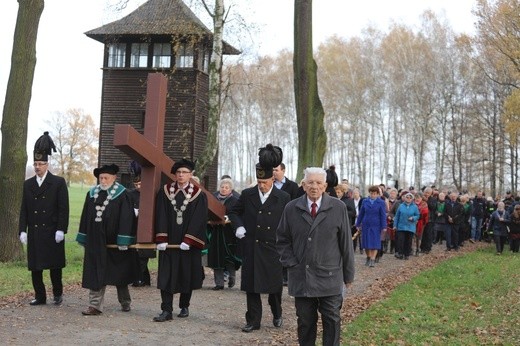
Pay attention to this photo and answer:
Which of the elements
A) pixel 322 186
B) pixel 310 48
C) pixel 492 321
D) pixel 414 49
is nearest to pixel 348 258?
pixel 322 186

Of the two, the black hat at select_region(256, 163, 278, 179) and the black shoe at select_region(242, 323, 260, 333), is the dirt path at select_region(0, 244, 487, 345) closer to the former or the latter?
the black shoe at select_region(242, 323, 260, 333)

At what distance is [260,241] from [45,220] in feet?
10.3

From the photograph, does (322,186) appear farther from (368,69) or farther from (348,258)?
(368,69)

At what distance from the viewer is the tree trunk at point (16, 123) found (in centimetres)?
1530

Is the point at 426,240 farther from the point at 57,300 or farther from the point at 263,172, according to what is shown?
the point at 57,300

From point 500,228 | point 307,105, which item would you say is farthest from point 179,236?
point 500,228

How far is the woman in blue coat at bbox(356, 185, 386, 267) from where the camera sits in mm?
17609

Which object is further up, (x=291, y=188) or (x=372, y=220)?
(x=291, y=188)

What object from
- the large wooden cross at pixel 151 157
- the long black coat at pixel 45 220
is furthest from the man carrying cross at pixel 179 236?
the long black coat at pixel 45 220

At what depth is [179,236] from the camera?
956 cm

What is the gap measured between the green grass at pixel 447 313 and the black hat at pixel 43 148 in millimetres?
4825

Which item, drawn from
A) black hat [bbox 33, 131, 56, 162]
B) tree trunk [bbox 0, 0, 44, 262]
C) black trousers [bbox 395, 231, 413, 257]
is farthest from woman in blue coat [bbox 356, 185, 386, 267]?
black hat [bbox 33, 131, 56, 162]

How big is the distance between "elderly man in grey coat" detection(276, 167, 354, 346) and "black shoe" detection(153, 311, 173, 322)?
2.63m

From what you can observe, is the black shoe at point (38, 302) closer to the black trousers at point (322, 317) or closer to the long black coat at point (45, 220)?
the long black coat at point (45, 220)
